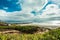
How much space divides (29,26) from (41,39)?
19911 mm

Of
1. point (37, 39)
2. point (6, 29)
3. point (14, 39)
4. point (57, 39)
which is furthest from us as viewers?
point (6, 29)

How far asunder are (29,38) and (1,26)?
20.2 m

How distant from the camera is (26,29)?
34.7m

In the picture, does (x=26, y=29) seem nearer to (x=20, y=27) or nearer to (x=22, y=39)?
(x=20, y=27)

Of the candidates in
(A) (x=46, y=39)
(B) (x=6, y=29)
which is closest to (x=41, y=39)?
(A) (x=46, y=39)

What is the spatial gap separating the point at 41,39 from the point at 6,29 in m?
19.2

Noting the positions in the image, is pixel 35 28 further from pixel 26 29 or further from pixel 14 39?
pixel 14 39

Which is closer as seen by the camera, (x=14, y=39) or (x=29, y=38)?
(x=14, y=39)

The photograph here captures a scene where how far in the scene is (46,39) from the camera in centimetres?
1544

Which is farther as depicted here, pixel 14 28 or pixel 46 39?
pixel 14 28

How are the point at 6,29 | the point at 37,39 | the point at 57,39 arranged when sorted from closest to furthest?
the point at 37,39 → the point at 57,39 → the point at 6,29

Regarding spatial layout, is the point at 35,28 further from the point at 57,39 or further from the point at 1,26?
the point at 57,39

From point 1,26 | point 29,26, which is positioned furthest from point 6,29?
point 29,26

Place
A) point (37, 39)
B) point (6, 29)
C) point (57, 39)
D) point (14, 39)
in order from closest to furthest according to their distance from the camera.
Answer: point (14, 39) < point (37, 39) < point (57, 39) < point (6, 29)
